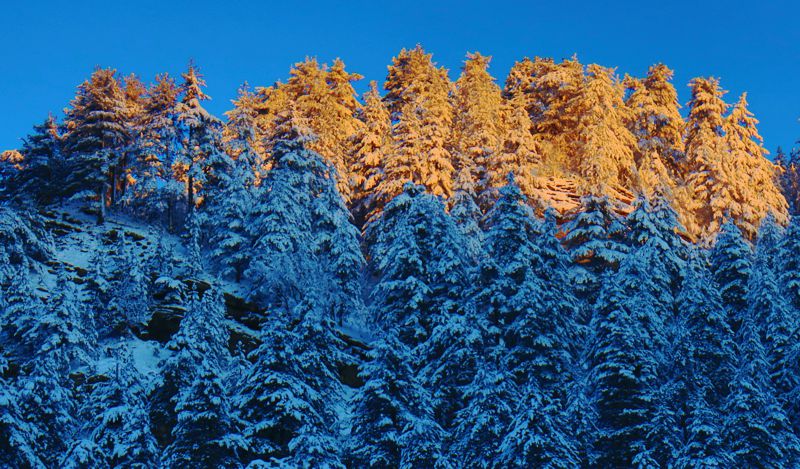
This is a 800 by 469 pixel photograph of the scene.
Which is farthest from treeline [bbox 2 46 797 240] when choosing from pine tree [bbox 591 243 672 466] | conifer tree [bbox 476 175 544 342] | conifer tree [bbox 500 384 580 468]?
conifer tree [bbox 500 384 580 468]

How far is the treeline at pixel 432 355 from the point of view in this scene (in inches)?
781

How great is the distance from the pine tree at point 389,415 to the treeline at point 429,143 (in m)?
19.3

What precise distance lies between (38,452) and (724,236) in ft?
105

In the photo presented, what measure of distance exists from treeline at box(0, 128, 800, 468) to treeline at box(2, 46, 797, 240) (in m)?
8.55

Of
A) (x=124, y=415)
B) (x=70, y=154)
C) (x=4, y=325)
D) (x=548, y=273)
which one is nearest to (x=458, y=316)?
(x=548, y=273)

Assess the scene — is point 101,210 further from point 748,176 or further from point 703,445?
point 748,176

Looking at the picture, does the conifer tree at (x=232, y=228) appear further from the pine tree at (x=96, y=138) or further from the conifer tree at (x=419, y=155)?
the pine tree at (x=96, y=138)

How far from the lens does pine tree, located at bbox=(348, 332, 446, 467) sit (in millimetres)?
20219

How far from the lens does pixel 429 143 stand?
44.2 metres

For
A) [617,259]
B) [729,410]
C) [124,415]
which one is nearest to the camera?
[124,415]

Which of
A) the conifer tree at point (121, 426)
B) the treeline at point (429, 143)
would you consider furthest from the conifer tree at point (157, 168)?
the conifer tree at point (121, 426)

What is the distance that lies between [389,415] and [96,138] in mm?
35318

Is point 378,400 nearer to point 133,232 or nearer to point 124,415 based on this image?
point 124,415

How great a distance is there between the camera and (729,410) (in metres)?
23.9
